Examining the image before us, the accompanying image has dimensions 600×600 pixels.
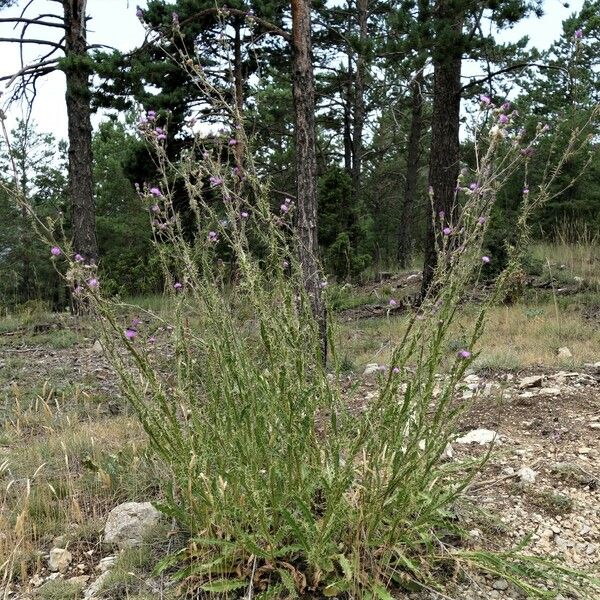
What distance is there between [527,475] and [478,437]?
1.62 feet

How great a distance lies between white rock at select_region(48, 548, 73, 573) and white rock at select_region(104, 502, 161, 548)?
0.15 metres

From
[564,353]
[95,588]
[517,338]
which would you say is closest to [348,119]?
[517,338]

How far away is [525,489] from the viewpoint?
100 inches

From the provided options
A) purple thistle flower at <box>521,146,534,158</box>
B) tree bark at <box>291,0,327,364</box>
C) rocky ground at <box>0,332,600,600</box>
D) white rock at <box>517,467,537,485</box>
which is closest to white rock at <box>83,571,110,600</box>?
rocky ground at <box>0,332,600,600</box>

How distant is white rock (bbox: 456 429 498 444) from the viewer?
305cm

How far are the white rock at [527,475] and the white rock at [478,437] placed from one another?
0.40 m

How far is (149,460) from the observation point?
286cm

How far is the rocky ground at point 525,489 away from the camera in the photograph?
2.16 m

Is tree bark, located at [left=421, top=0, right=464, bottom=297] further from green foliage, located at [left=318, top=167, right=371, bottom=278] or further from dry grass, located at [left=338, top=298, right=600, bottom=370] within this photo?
green foliage, located at [left=318, top=167, right=371, bottom=278]

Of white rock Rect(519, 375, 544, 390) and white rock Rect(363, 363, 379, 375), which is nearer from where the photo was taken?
white rock Rect(519, 375, 544, 390)

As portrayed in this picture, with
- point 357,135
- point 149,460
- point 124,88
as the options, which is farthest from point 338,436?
point 357,135

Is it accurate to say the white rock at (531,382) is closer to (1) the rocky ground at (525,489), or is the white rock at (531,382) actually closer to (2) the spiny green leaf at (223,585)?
(1) the rocky ground at (525,489)

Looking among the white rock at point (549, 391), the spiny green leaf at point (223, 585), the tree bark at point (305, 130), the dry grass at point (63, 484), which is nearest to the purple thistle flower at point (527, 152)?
the spiny green leaf at point (223, 585)

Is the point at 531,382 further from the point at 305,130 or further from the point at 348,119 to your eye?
the point at 348,119
